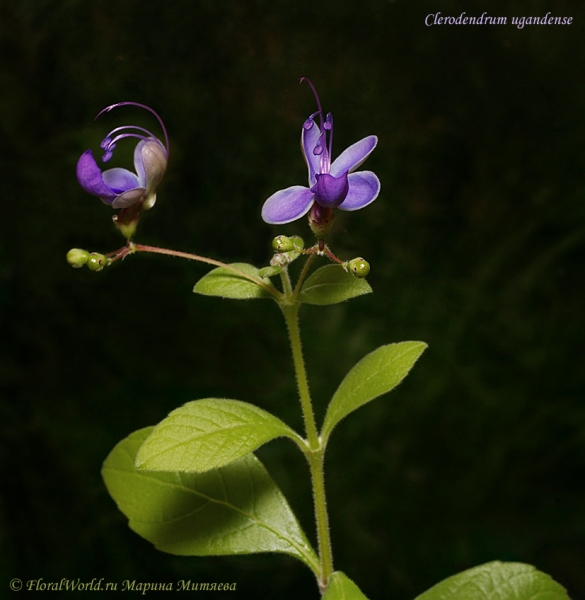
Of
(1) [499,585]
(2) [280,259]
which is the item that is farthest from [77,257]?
(1) [499,585]

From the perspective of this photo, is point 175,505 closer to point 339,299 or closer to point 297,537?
point 297,537

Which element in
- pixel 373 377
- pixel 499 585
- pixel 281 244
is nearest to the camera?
pixel 281 244

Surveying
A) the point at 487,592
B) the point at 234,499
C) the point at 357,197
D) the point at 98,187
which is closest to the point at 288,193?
the point at 357,197

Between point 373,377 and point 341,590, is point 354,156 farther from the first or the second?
point 341,590

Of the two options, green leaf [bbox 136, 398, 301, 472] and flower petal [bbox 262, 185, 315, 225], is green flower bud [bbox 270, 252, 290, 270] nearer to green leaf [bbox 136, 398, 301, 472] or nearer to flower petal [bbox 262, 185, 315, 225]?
flower petal [bbox 262, 185, 315, 225]

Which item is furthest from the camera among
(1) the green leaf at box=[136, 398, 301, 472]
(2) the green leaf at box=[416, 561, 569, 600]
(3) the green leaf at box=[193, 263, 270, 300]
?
(2) the green leaf at box=[416, 561, 569, 600]

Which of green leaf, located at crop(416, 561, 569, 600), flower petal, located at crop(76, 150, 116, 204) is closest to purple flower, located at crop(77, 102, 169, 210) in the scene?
flower petal, located at crop(76, 150, 116, 204)

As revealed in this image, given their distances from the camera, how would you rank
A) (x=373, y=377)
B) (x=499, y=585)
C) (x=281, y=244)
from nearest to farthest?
1. (x=281, y=244)
2. (x=373, y=377)
3. (x=499, y=585)

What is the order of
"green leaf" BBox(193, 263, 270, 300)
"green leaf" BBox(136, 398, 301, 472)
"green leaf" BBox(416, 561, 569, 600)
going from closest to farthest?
"green leaf" BBox(136, 398, 301, 472) < "green leaf" BBox(193, 263, 270, 300) < "green leaf" BBox(416, 561, 569, 600)
